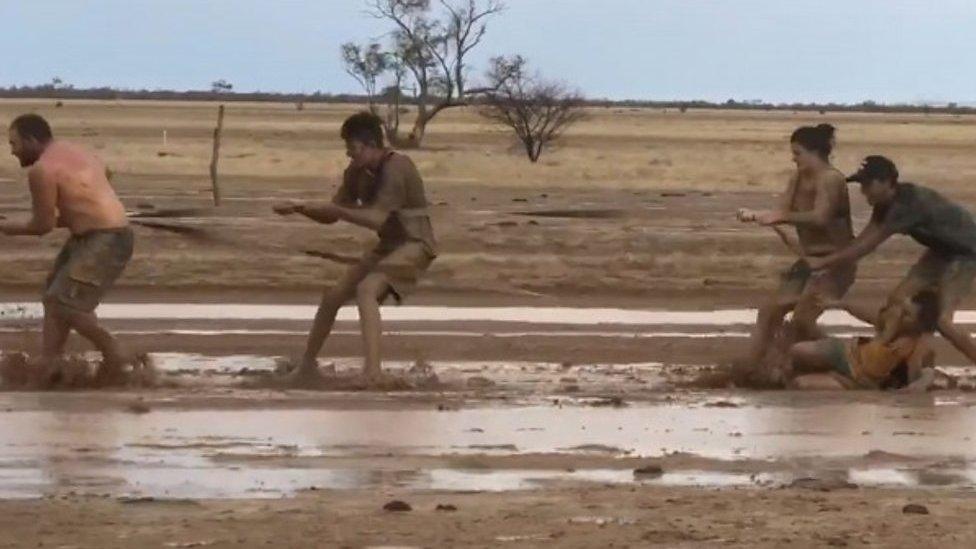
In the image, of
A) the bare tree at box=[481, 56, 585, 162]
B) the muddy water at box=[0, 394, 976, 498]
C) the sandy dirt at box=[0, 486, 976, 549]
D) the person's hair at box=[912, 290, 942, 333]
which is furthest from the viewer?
the bare tree at box=[481, 56, 585, 162]

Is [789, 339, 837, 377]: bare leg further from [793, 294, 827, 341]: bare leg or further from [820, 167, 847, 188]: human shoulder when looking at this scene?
[820, 167, 847, 188]: human shoulder

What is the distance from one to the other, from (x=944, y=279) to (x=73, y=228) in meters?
4.48

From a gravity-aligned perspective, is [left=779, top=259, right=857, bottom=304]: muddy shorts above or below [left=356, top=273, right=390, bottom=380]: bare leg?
above

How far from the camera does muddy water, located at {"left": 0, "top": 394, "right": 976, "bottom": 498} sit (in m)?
7.96

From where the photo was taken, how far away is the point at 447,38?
57.5 meters

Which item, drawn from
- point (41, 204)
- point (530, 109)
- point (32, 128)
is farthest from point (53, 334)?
point (530, 109)

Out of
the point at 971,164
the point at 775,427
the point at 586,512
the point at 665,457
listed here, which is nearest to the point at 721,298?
the point at 775,427

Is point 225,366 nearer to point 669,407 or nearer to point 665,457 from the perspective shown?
point 669,407

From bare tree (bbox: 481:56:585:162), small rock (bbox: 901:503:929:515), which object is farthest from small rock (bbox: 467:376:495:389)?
bare tree (bbox: 481:56:585:162)

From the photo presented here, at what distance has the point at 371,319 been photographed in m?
10.8

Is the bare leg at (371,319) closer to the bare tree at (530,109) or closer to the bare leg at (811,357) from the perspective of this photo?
the bare leg at (811,357)

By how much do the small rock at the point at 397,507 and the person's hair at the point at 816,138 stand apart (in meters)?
4.44

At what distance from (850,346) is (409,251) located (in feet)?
7.66

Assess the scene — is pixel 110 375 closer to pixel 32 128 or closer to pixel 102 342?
pixel 102 342
